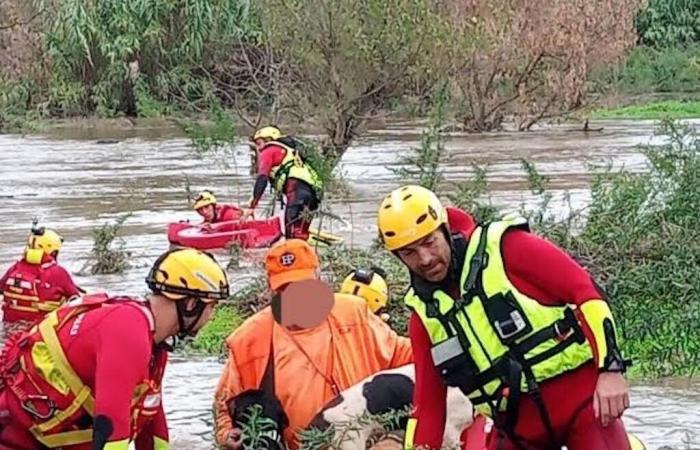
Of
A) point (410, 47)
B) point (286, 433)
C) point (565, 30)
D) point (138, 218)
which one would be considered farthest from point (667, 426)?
point (565, 30)

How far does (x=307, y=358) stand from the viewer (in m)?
6.32

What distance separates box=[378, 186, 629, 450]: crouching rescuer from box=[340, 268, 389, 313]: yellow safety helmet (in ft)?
8.31

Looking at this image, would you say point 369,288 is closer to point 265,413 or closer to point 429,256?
point 265,413

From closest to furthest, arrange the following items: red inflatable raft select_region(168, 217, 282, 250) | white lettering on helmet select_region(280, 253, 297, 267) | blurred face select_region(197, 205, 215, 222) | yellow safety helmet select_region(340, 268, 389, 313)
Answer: white lettering on helmet select_region(280, 253, 297, 267), yellow safety helmet select_region(340, 268, 389, 313), red inflatable raft select_region(168, 217, 282, 250), blurred face select_region(197, 205, 215, 222)

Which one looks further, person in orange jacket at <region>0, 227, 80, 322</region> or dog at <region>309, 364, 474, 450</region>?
person in orange jacket at <region>0, 227, 80, 322</region>

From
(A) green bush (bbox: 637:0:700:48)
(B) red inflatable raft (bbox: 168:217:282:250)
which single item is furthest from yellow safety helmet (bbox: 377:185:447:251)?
(A) green bush (bbox: 637:0:700:48)

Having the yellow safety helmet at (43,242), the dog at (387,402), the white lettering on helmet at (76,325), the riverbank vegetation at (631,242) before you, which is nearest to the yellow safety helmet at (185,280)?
the white lettering on helmet at (76,325)

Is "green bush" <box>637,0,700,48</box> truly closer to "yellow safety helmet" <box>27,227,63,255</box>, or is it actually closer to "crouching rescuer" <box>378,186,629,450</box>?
"yellow safety helmet" <box>27,227,63,255</box>

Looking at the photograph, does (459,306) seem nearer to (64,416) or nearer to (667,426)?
(64,416)

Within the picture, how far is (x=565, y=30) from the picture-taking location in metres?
34.7

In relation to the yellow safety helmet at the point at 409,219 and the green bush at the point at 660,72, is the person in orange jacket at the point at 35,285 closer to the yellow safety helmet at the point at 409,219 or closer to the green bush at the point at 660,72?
the yellow safety helmet at the point at 409,219

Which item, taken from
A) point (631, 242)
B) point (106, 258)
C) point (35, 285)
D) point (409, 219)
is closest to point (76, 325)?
point (409, 219)

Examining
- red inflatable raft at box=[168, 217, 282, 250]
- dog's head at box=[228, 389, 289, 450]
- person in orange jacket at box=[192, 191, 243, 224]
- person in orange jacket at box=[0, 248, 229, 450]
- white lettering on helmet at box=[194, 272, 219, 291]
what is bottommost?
red inflatable raft at box=[168, 217, 282, 250]

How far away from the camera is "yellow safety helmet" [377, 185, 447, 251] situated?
15.1 ft
